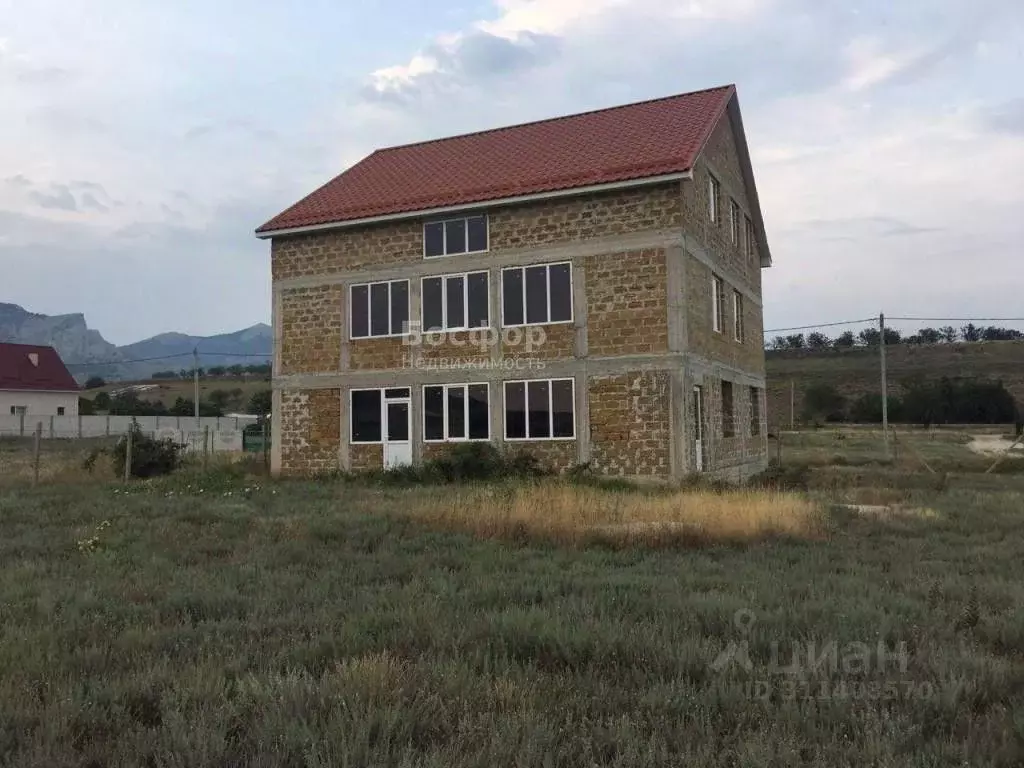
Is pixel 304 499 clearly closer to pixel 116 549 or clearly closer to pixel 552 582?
pixel 116 549

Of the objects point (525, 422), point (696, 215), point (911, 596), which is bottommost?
point (911, 596)

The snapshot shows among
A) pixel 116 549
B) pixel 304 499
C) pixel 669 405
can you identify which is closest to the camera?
pixel 116 549

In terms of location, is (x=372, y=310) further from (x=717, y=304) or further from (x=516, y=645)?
(x=516, y=645)

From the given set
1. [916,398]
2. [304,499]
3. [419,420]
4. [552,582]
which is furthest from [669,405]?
[916,398]

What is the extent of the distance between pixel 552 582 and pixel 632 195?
12242 mm

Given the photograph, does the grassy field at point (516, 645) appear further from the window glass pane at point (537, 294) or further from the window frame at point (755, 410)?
the window frame at point (755, 410)

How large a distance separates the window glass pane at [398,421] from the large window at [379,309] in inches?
69.7

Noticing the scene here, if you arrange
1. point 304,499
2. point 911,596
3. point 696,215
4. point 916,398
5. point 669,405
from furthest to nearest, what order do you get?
point 916,398 → point 696,215 → point 669,405 → point 304,499 → point 911,596

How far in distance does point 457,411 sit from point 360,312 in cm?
374

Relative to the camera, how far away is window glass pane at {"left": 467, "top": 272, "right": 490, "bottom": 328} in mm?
19844

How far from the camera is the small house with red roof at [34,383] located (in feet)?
184

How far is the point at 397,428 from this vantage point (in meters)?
20.8

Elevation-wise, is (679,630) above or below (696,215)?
below

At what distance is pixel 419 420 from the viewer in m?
20.5
